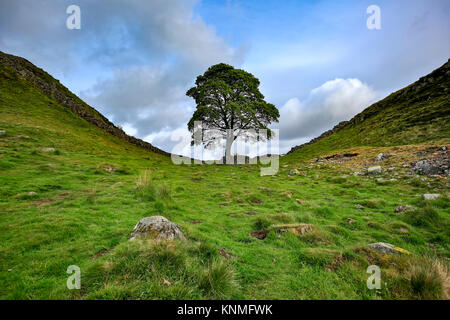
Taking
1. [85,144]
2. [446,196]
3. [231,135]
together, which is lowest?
[446,196]

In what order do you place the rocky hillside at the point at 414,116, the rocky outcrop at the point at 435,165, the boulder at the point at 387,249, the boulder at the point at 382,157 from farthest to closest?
→ the rocky hillside at the point at 414,116
the boulder at the point at 382,157
the rocky outcrop at the point at 435,165
the boulder at the point at 387,249

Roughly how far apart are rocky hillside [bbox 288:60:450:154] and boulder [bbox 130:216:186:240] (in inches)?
1066

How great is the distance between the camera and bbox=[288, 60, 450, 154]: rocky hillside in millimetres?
22078

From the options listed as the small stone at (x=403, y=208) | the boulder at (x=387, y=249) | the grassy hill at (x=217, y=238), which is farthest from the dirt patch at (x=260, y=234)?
the small stone at (x=403, y=208)

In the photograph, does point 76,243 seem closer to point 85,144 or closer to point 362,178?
point 362,178

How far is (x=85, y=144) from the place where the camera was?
2403 cm

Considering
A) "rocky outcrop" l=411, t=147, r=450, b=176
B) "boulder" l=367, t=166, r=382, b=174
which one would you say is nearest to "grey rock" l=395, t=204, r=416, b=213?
"rocky outcrop" l=411, t=147, r=450, b=176

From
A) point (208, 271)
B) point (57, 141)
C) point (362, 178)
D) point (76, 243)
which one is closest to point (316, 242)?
point (208, 271)

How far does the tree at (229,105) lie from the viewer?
98.1ft

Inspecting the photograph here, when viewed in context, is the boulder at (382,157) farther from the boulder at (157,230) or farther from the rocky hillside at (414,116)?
the boulder at (157,230)

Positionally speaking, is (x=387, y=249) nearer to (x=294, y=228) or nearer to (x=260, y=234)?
(x=294, y=228)

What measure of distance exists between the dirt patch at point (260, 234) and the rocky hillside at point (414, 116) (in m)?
24.0

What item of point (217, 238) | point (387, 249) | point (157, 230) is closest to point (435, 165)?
point (387, 249)

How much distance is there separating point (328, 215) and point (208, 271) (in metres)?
6.89
